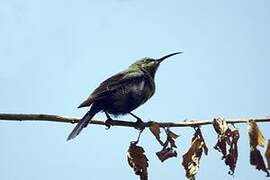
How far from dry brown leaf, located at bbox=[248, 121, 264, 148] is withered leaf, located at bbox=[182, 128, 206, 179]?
1.24 ft

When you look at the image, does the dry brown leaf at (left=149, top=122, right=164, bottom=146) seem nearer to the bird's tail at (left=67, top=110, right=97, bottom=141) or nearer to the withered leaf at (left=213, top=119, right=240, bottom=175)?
the withered leaf at (left=213, top=119, right=240, bottom=175)

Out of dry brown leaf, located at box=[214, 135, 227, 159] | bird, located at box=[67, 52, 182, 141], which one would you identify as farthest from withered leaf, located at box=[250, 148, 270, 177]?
bird, located at box=[67, 52, 182, 141]

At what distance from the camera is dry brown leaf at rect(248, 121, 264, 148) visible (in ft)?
11.3

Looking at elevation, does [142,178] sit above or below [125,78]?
below

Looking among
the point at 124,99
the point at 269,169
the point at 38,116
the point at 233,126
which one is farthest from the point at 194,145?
the point at 124,99

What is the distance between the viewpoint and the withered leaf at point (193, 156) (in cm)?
354

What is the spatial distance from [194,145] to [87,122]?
154 cm

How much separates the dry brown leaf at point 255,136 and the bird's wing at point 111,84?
93.0 inches

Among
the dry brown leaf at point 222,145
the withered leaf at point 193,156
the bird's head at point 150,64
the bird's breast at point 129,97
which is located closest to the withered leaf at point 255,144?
the dry brown leaf at point 222,145

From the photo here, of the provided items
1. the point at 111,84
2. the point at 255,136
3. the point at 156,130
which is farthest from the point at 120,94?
the point at 255,136

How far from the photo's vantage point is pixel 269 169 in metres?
3.30

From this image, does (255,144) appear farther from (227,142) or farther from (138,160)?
(138,160)

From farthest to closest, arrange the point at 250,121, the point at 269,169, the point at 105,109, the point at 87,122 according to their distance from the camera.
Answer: the point at 105,109 < the point at 87,122 < the point at 250,121 < the point at 269,169

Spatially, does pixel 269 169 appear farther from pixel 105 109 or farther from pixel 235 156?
pixel 105 109
